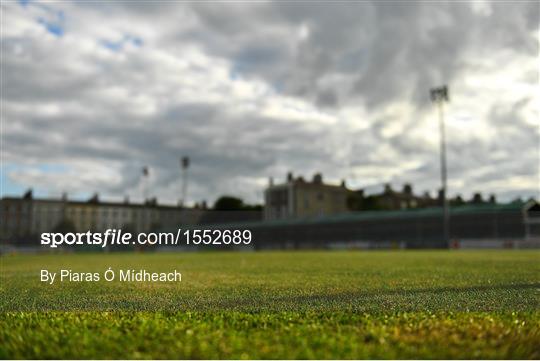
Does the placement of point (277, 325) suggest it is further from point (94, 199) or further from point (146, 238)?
point (94, 199)

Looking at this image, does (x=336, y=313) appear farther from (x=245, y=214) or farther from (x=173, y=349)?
(x=245, y=214)

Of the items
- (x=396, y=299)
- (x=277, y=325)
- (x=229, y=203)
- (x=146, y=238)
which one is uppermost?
(x=229, y=203)

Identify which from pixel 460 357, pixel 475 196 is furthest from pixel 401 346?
pixel 475 196

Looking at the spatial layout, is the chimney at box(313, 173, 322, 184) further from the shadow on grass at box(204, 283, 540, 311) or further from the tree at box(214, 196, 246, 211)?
the shadow on grass at box(204, 283, 540, 311)

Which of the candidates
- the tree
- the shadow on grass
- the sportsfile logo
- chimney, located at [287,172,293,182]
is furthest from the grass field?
the tree

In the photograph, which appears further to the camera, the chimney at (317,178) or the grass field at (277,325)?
the chimney at (317,178)

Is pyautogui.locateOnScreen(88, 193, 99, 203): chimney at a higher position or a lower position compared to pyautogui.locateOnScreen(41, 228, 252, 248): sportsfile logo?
higher

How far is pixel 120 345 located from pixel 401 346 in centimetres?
210

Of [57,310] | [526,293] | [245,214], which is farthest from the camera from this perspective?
[245,214]

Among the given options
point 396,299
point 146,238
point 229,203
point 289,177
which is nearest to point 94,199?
point 229,203

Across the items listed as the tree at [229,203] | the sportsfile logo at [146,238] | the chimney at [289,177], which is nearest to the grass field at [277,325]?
the sportsfile logo at [146,238]

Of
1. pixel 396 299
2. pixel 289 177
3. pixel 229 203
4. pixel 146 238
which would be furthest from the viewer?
pixel 229 203

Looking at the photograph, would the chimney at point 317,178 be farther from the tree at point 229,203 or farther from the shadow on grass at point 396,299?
the shadow on grass at point 396,299

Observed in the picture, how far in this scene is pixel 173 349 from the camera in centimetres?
374
